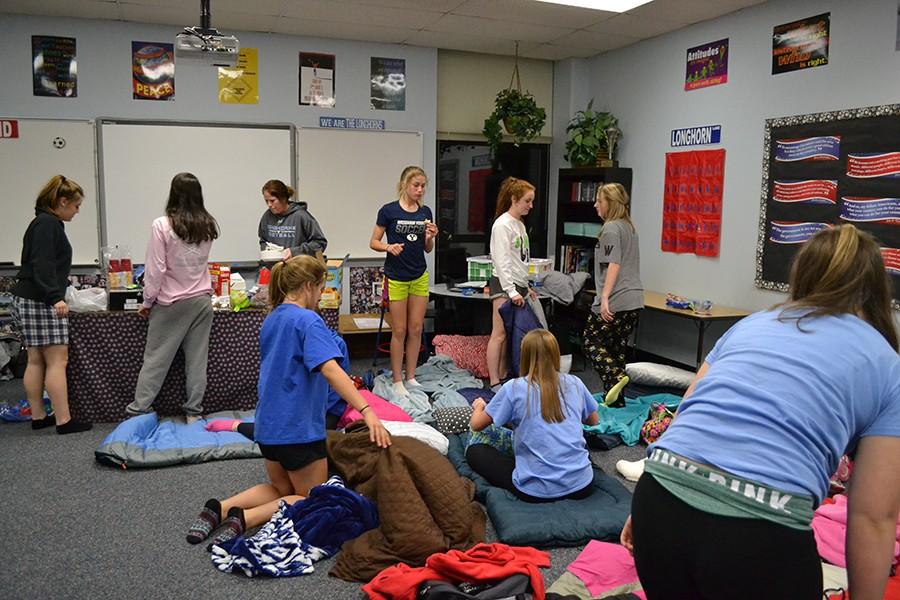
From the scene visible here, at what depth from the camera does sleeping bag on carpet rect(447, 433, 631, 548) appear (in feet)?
9.72

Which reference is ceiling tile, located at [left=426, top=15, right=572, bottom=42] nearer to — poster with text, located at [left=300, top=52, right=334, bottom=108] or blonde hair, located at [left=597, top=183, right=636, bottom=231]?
poster with text, located at [left=300, top=52, right=334, bottom=108]

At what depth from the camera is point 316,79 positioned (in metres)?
6.43

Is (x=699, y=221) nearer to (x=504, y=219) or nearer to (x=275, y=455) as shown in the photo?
(x=504, y=219)

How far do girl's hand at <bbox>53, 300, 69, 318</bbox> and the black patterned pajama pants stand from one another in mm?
3209

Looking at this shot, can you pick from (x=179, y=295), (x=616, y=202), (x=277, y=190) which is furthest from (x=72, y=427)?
(x=616, y=202)

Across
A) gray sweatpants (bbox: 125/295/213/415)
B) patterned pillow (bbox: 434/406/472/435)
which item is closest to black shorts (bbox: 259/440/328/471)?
patterned pillow (bbox: 434/406/472/435)

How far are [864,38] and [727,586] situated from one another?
168 inches

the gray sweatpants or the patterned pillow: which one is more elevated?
the gray sweatpants

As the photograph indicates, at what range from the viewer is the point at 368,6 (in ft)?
17.4

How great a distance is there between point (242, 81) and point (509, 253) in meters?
2.96

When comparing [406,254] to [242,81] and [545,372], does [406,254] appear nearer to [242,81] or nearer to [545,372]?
[545,372]

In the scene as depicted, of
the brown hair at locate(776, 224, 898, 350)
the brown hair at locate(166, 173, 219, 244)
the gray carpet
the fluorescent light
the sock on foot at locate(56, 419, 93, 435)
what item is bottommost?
the gray carpet

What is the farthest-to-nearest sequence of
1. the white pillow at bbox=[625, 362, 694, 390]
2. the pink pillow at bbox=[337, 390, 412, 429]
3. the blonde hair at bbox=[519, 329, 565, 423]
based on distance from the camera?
the white pillow at bbox=[625, 362, 694, 390], the pink pillow at bbox=[337, 390, 412, 429], the blonde hair at bbox=[519, 329, 565, 423]

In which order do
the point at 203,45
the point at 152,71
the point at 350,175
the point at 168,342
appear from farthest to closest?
the point at 350,175, the point at 152,71, the point at 203,45, the point at 168,342
